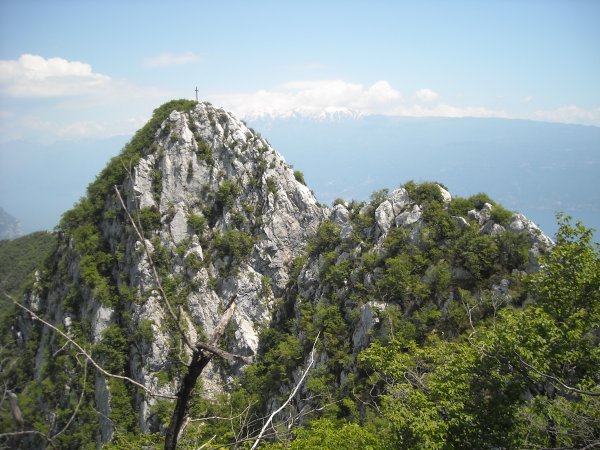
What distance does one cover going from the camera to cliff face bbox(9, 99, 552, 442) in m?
28.6

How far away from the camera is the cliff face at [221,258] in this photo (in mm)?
28609

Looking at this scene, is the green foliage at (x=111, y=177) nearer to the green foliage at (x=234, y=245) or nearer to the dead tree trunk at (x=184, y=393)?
the green foliage at (x=234, y=245)

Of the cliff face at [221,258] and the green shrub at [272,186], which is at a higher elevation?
the green shrub at [272,186]

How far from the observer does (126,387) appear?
35688 millimetres

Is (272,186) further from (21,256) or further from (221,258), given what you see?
(21,256)

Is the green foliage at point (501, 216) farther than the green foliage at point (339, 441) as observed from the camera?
Yes

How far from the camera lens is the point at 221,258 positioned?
40.6 meters

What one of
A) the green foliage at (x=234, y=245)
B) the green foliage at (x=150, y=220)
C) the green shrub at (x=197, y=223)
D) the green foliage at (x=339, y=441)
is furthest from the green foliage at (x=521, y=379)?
the green foliage at (x=150, y=220)

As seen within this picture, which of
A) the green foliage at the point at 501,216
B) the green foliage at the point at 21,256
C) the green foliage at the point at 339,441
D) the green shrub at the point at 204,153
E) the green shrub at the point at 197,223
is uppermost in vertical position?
the green shrub at the point at 204,153

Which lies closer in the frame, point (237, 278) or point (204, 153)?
point (237, 278)

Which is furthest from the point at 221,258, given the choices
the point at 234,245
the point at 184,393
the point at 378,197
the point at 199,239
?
the point at 184,393

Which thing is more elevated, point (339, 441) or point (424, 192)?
point (424, 192)

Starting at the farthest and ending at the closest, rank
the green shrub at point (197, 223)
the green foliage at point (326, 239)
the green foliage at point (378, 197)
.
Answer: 1. the green shrub at point (197, 223)
2. the green foliage at point (326, 239)
3. the green foliage at point (378, 197)

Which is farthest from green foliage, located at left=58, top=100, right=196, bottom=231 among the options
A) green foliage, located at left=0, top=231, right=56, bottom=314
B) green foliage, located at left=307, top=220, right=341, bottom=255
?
green foliage, located at left=0, top=231, right=56, bottom=314
